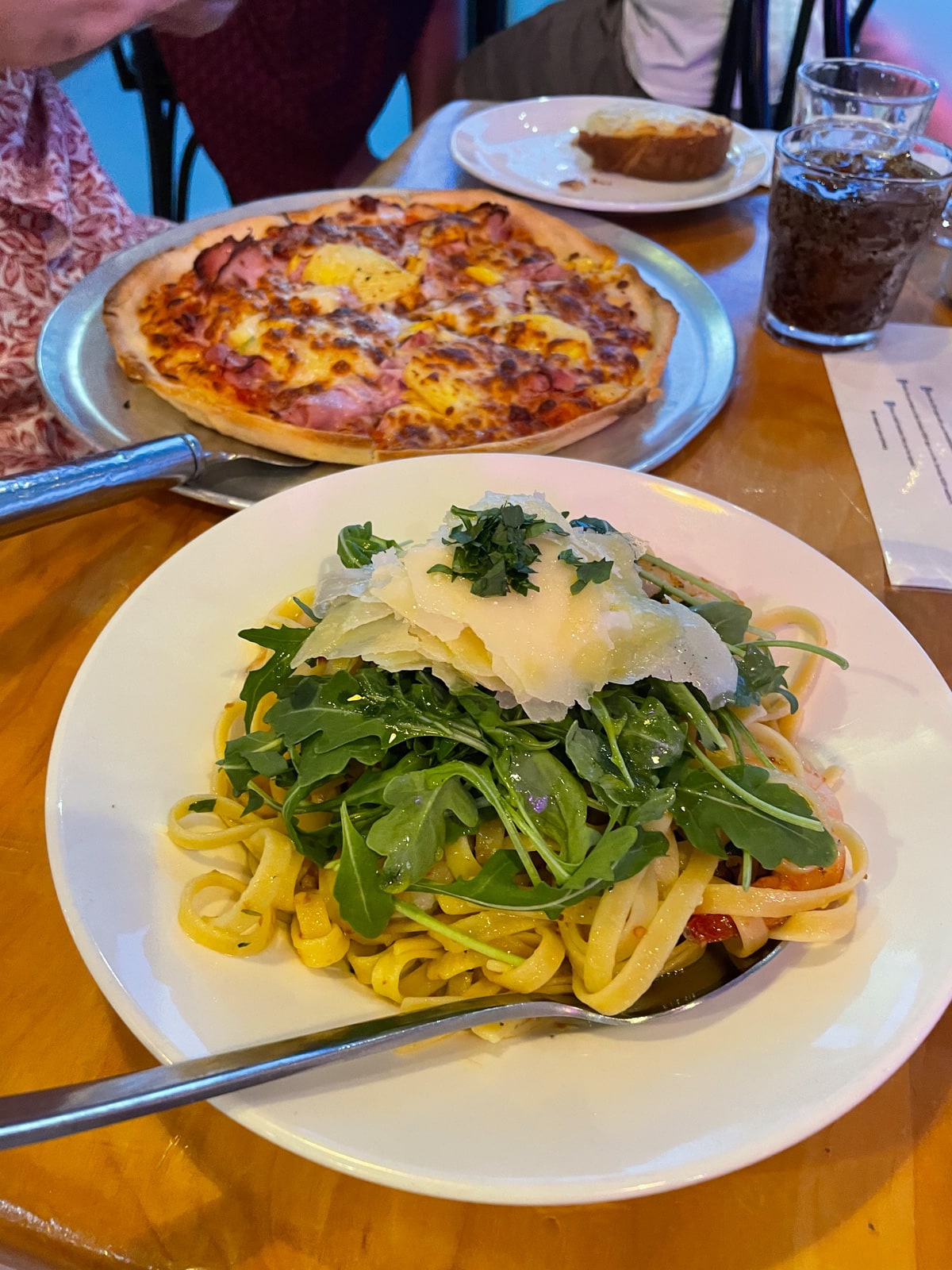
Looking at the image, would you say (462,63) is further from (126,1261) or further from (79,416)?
(126,1261)

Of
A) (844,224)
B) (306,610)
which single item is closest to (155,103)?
(844,224)

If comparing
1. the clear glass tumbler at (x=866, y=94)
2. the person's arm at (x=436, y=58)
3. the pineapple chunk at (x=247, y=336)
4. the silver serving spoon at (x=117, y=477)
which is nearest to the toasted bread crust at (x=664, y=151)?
the clear glass tumbler at (x=866, y=94)

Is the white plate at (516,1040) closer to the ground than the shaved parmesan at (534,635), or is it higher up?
closer to the ground

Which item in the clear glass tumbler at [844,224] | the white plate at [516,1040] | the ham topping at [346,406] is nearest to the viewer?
the white plate at [516,1040]

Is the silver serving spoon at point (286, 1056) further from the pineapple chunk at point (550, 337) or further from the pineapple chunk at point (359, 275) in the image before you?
the pineapple chunk at point (359, 275)

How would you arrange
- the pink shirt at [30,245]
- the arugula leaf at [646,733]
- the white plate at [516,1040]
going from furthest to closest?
→ the pink shirt at [30,245] < the arugula leaf at [646,733] < the white plate at [516,1040]

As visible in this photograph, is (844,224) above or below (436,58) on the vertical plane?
below

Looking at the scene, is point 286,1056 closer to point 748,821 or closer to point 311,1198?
point 311,1198

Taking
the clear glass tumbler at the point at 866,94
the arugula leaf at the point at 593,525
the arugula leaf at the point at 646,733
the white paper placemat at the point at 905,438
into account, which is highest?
the clear glass tumbler at the point at 866,94
